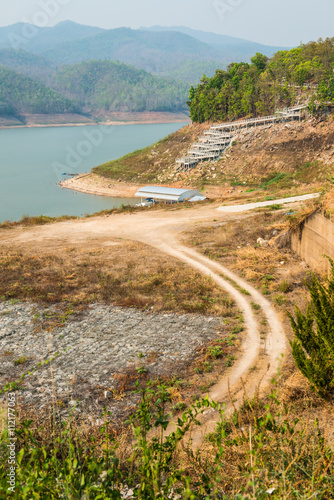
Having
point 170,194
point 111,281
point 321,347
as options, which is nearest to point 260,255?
point 111,281

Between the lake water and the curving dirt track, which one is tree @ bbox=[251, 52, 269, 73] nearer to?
the lake water

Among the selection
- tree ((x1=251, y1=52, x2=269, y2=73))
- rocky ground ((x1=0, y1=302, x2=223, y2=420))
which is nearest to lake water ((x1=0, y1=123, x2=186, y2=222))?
tree ((x1=251, y1=52, x2=269, y2=73))

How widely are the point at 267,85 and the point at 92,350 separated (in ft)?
258

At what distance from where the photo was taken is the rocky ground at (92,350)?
9844mm

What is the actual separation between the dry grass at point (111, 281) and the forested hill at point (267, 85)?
55.5m

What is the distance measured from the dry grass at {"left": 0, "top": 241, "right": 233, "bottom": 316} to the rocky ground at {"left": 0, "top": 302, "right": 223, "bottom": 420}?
83 centimetres

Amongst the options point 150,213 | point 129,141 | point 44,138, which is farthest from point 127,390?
point 44,138

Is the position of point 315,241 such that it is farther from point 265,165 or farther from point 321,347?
point 265,165

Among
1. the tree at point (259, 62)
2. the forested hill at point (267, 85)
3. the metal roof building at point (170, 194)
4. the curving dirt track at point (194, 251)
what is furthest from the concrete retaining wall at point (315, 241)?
the tree at point (259, 62)

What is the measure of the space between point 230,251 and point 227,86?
73.6 m

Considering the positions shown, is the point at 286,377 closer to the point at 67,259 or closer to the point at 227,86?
the point at 67,259

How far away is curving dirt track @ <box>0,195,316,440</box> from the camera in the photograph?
10461mm

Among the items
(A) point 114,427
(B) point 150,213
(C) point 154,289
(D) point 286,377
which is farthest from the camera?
(B) point 150,213

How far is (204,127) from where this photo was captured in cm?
8525
